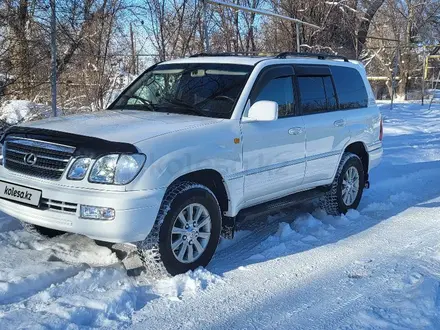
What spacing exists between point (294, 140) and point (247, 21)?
30.1 ft

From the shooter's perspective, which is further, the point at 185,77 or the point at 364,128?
the point at 364,128

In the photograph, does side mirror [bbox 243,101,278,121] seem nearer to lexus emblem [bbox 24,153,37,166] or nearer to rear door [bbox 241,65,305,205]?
rear door [bbox 241,65,305,205]

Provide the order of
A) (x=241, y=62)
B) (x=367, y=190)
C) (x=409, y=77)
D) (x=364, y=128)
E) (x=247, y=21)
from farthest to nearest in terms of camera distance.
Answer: (x=409, y=77) → (x=247, y=21) → (x=367, y=190) → (x=364, y=128) → (x=241, y=62)

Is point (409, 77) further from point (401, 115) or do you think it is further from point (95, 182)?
point (95, 182)

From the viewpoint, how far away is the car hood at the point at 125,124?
3871 millimetres

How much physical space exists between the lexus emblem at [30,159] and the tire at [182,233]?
1064 millimetres

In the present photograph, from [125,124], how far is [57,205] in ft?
2.97

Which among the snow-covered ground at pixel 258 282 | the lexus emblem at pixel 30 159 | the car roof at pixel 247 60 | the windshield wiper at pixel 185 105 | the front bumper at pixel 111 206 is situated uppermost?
the car roof at pixel 247 60

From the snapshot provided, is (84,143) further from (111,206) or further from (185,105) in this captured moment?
(185,105)

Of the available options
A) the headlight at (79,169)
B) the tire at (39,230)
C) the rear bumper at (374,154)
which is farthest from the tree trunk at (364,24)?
the headlight at (79,169)

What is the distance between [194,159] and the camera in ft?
13.2

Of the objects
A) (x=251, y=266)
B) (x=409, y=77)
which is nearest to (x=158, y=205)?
(x=251, y=266)

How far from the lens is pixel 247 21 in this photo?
13500 millimetres

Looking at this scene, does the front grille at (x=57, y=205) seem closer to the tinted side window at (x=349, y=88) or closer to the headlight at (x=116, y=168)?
the headlight at (x=116, y=168)
